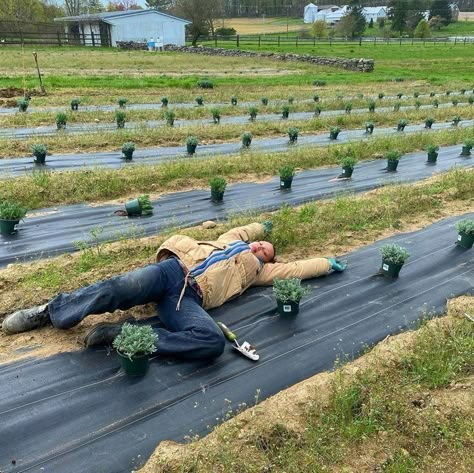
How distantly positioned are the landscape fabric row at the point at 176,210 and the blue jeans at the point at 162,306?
85.1 inches

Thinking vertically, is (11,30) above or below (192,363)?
above

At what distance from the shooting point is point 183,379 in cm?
373

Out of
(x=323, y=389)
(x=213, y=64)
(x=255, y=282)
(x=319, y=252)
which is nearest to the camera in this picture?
(x=323, y=389)

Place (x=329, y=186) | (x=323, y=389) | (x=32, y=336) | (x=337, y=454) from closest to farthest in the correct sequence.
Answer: (x=337, y=454) → (x=323, y=389) → (x=32, y=336) → (x=329, y=186)

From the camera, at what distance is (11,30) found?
5334 centimetres

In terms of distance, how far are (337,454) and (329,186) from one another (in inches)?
249

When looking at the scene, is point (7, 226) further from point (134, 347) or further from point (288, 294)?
point (288, 294)

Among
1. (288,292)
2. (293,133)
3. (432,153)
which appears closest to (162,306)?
(288,292)

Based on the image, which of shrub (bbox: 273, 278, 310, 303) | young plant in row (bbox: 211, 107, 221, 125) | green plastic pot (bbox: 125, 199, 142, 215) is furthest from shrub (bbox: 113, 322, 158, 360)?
young plant in row (bbox: 211, 107, 221, 125)

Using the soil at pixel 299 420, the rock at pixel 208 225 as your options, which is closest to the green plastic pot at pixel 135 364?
the soil at pixel 299 420

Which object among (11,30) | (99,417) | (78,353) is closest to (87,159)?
(78,353)

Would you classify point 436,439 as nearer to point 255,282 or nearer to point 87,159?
point 255,282

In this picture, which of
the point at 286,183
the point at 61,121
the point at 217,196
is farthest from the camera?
the point at 61,121

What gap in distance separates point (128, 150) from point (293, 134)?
450 cm
